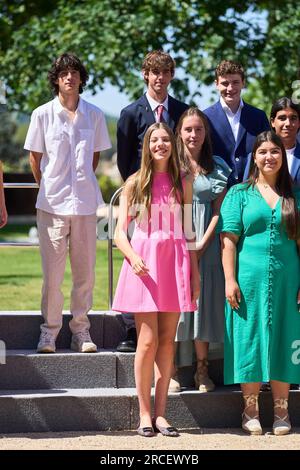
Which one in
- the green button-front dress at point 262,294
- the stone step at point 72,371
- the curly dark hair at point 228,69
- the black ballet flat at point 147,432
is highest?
the curly dark hair at point 228,69

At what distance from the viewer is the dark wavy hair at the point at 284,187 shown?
22.7ft

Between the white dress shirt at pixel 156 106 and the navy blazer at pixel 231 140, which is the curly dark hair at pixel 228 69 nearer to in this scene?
the navy blazer at pixel 231 140

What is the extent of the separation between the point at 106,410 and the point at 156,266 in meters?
1.06

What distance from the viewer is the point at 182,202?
6.89 m

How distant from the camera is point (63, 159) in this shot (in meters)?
7.40

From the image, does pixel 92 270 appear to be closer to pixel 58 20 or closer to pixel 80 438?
pixel 80 438

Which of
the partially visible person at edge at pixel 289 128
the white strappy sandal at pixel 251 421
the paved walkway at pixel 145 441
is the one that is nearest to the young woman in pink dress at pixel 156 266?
the paved walkway at pixel 145 441

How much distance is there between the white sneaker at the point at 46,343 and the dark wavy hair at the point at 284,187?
1.74 m

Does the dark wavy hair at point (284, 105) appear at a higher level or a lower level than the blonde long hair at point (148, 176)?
higher

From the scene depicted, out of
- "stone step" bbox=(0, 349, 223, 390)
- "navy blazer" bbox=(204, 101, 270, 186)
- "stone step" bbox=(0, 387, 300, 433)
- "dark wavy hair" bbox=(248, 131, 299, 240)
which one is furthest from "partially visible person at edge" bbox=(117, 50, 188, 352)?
"dark wavy hair" bbox=(248, 131, 299, 240)

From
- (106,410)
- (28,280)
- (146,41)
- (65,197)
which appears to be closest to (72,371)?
(106,410)

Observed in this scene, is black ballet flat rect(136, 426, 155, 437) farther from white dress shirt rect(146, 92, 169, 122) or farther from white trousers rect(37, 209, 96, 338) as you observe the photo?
white dress shirt rect(146, 92, 169, 122)

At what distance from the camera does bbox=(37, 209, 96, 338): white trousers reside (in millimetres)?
7379

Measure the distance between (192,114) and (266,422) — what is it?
2.11m
